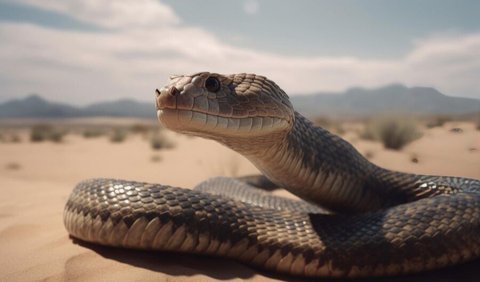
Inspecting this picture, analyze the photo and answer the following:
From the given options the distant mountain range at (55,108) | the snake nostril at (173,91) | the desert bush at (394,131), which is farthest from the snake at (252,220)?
the distant mountain range at (55,108)

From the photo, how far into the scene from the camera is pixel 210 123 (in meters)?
3.78

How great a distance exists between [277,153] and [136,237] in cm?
169

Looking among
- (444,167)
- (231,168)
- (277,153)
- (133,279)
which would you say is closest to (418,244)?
(277,153)

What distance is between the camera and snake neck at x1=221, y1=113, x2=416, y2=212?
182 inches

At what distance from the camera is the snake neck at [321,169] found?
4.62m

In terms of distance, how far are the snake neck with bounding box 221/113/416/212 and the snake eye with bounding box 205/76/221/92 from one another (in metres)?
0.71

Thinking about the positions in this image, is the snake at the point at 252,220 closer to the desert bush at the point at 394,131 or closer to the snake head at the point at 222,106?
the snake head at the point at 222,106

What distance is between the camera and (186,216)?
381cm

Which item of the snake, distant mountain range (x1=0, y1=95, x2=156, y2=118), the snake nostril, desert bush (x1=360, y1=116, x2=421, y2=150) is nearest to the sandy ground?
the snake

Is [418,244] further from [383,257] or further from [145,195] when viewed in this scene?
[145,195]

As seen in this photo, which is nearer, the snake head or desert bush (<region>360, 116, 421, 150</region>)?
the snake head

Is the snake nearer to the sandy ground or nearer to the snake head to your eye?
the snake head

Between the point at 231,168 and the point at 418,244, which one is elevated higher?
the point at 418,244

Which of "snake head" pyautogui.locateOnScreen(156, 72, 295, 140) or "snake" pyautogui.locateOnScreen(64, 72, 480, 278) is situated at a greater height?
"snake head" pyautogui.locateOnScreen(156, 72, 295, 140)
